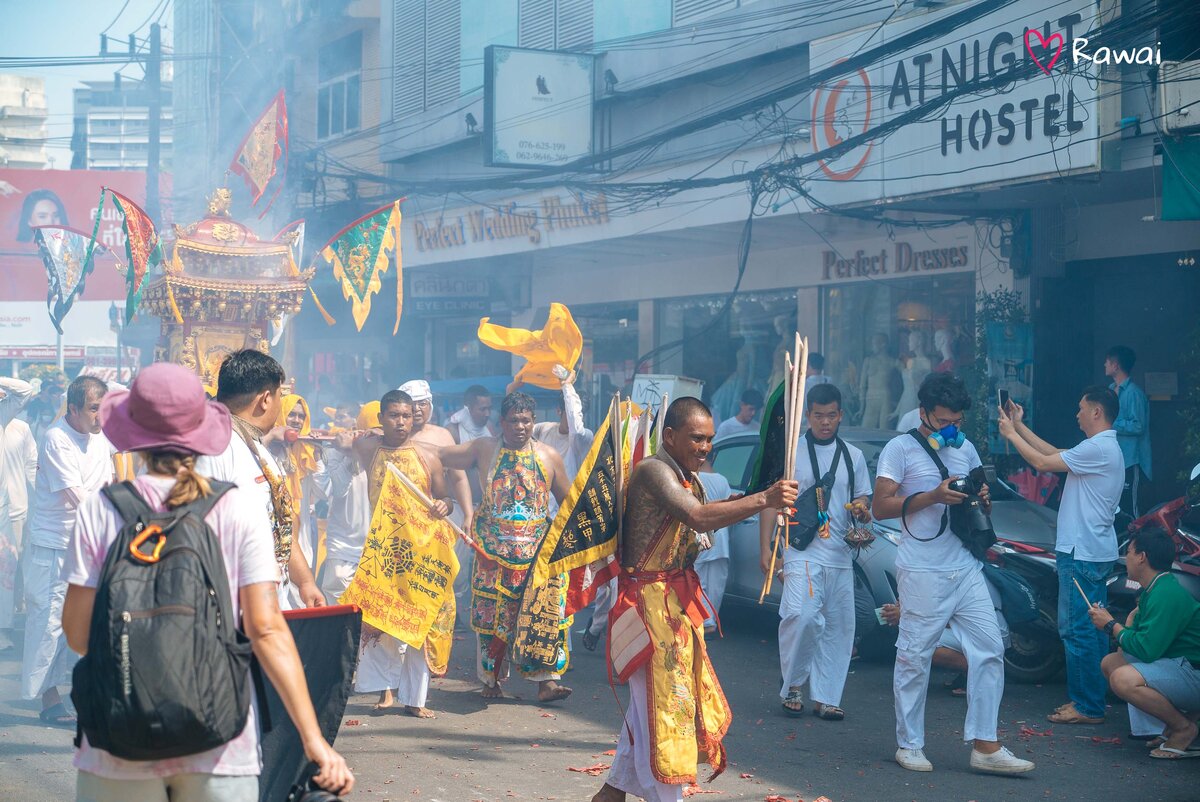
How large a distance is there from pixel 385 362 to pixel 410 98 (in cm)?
569

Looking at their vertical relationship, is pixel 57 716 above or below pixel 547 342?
below

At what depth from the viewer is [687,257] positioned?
1852 cm

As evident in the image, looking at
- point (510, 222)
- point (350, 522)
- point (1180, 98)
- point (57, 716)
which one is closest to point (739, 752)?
point (350, 522)

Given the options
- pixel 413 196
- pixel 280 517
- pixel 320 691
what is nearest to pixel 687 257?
pixel 413 196

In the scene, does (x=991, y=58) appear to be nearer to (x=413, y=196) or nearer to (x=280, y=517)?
(x=280, y=517)

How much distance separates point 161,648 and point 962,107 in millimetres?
10003

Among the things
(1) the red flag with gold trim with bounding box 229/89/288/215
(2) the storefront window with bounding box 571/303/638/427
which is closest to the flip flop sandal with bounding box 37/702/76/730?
(1) the red flag with gold trim with bounding box 229/89/288/215

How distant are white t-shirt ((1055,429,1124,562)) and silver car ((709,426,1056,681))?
927 mm

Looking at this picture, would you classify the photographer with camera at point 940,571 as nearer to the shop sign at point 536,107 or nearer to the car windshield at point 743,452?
the car windshield at point 743,452

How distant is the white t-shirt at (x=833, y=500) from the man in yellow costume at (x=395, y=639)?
2.16 m

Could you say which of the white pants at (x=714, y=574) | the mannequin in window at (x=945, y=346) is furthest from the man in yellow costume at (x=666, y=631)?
the mannequin in window at (x=945, y=346)

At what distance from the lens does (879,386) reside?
15.2m

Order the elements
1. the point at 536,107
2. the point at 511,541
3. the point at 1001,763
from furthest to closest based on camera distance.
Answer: the point at 536,107 → the point at 511,541 → the point at 1001,763

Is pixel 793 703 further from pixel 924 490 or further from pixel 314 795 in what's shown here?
pixel 314 795
